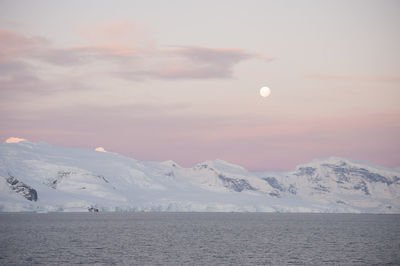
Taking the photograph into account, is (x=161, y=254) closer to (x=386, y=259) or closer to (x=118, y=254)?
(x=118, y=254)

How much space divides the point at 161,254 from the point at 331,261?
25.5 m

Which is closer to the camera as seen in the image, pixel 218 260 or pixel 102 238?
pixel 218 260

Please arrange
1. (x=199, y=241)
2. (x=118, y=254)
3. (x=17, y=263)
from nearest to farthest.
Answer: (x=17, y=263) → (x=118, y=254) → (x=199, y=241)

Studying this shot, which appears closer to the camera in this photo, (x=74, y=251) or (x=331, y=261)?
(x=331, y=261)

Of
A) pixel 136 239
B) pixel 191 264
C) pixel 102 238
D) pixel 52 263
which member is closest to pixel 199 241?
pixel 136 239

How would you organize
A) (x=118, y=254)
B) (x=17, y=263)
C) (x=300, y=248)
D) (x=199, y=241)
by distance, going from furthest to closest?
(x=199, y=241) → (x=300, y=248) → (x=118, y=254) → (x=17, y=263)

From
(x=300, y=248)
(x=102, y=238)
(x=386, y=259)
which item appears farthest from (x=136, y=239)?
(x=386, y=259)

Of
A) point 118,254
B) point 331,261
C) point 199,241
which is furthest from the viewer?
point 199,241

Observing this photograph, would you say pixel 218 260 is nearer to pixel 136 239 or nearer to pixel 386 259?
pixel 386 259

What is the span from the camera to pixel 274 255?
3349 inches

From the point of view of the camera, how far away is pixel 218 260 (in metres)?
79.2

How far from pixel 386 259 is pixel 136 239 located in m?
49.8

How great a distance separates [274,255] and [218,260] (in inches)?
415

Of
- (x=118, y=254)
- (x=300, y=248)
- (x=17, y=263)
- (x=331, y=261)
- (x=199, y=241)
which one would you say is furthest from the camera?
(x=199, y=241)
